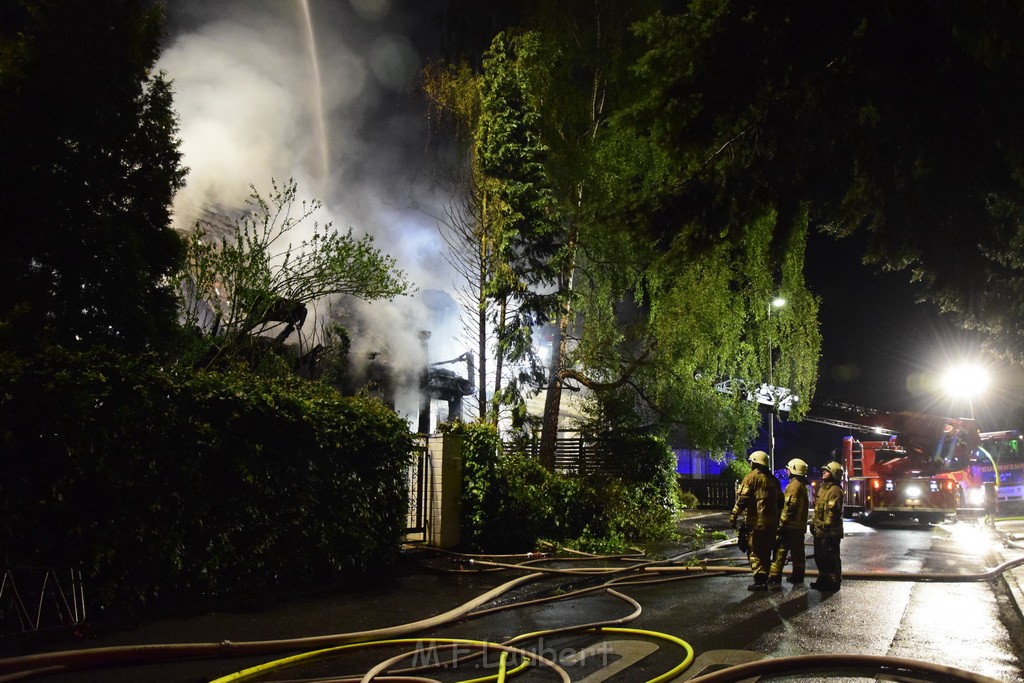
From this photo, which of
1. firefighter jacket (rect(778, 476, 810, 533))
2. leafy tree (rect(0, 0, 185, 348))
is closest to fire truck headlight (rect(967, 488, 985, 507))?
firefighter jacket (rect(778, 476, 810, 533))

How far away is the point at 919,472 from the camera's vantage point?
62.5 ft

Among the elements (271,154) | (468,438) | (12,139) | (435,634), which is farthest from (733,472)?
(12,139)

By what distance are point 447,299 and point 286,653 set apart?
22.3 metres

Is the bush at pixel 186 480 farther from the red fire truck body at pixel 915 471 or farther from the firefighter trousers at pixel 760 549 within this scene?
the red fire truck body at pixel 915 471

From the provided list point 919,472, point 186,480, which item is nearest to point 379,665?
point 186,480

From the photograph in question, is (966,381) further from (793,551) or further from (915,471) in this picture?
(793,551)

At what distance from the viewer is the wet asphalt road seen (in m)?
5.18

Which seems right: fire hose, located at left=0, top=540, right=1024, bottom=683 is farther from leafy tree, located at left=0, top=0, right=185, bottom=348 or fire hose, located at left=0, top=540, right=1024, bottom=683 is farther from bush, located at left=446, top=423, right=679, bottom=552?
leafy tree, located at left=0, top=0, right=185, bottom=348

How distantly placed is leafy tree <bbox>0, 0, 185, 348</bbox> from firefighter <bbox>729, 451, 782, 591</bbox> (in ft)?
31.9

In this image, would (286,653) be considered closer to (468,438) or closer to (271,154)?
(468,438)

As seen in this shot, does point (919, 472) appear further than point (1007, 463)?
No

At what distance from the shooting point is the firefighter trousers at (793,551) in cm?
905

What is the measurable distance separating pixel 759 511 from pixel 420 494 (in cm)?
516

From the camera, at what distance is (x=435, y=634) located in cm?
640
